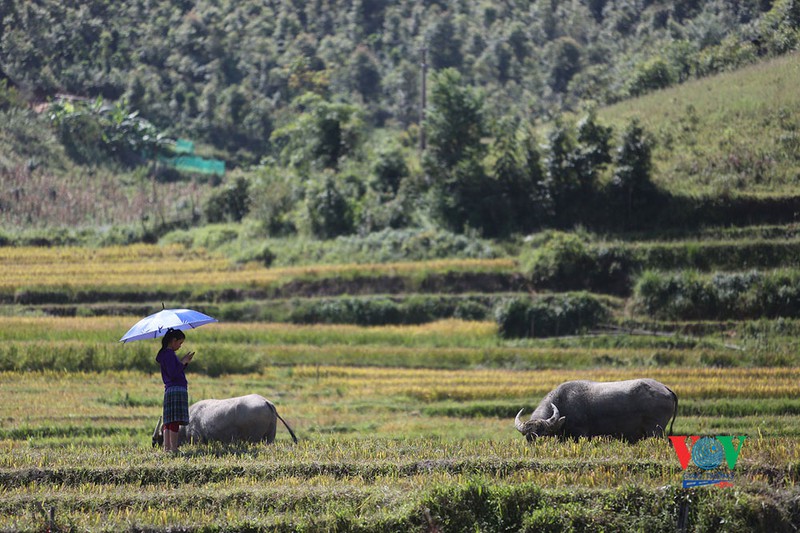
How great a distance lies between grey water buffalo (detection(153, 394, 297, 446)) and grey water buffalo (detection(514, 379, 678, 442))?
3913 millimetres

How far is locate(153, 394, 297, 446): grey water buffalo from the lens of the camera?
16.0 m

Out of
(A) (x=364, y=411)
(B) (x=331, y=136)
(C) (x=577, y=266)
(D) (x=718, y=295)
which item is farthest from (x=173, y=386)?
(B) (x=331, y=136)

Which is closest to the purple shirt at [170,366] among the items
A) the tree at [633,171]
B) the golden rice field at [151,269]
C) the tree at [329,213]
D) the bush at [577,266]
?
the golden rice field at [151,269]

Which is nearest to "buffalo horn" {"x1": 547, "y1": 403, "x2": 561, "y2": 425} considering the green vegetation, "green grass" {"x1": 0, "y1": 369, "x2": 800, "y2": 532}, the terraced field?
"green grass" {"x1": 0, "y1": 369, "x2": 800, "y2": 532}

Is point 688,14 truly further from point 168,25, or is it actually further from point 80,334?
point 80,334

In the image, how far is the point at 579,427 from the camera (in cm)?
1608

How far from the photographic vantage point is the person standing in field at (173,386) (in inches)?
591

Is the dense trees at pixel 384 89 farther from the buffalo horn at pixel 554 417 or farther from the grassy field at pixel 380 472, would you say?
the buffalo horn at pixel 554 417

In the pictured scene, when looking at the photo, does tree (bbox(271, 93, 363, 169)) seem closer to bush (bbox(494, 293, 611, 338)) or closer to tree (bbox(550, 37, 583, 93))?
bush (bbox(494, 293, 611, 338))

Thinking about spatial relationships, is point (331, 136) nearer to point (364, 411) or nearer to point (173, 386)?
point (364, 411)

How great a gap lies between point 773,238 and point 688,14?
121ft

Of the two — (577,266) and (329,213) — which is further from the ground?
(329,213)

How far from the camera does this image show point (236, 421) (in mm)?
15984

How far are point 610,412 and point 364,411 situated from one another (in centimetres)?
927
